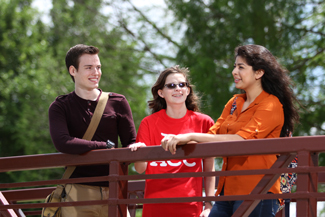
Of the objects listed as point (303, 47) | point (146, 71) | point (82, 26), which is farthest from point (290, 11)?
point (82, 26)

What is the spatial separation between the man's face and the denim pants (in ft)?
4.74

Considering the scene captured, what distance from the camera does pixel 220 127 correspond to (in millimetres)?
3510

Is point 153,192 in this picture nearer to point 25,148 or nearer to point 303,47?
point 303,47

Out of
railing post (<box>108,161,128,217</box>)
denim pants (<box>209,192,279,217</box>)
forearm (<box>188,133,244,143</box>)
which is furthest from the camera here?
railing post (<box>108,161,128,217</box>)

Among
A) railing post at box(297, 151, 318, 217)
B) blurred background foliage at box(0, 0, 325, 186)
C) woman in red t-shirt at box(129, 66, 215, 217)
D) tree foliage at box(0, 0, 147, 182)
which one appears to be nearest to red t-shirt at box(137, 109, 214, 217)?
woman in red t-shirt at box(129, 66, 215, 217)

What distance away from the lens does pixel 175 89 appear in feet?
12.8

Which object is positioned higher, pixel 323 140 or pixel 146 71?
pixel 146 71

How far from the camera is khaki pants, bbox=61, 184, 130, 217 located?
12.0ft

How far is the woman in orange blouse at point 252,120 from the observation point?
317 cm

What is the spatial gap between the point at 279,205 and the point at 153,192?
95 cm

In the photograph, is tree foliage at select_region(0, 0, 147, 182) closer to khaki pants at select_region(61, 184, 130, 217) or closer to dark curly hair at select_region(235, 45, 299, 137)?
khaki pants at select_region(61, 184, 130, 217)

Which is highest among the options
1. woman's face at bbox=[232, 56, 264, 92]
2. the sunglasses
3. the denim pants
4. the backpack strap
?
the sunglasses

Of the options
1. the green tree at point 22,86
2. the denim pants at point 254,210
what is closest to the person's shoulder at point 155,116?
the denim pants at point 254,210

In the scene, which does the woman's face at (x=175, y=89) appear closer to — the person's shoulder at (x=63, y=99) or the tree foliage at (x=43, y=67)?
the person's shoulder at (x=63, y=99)
